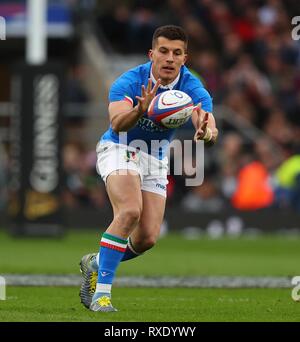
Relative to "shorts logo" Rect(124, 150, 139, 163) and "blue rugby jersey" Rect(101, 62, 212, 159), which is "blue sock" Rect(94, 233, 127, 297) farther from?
"blue rugby jersey" Rect(101, 62, 212, 159)

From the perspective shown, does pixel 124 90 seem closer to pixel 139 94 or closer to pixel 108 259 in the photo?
pixel 139 94

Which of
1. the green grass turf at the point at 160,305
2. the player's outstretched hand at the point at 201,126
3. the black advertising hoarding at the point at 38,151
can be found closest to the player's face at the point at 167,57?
the player's outstretched hand at the point at 201,126

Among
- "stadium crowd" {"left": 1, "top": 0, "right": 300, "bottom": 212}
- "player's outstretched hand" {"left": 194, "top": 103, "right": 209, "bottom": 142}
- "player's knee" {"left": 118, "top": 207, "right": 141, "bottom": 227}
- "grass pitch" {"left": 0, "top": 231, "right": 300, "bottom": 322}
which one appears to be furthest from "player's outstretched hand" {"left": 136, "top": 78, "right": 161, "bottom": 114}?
"stadium crowd" {"left": 1, "top": 0, "right": 300, "bottom": 212}

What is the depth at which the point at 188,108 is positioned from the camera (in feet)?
29.5

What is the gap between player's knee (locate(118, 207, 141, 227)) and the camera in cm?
891

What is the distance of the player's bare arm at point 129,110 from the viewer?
8570 millimetres

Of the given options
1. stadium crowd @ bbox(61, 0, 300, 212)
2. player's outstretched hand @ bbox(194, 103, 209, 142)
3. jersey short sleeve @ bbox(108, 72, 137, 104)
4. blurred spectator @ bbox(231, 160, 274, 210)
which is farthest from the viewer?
stadium crowd @ bbox(61, 0, 300, 212)

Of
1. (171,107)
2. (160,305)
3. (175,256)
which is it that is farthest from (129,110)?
(175,256)

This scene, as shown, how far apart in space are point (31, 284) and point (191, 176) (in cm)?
1044

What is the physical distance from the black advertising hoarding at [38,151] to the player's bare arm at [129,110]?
10.7 m

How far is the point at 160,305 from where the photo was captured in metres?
9.50

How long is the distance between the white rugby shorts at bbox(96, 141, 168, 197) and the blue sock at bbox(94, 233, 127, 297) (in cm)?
54

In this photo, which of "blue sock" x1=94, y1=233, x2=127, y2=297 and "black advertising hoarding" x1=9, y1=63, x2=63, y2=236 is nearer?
"blue sock" x1=94, y1=233, x2=127, y2=297
